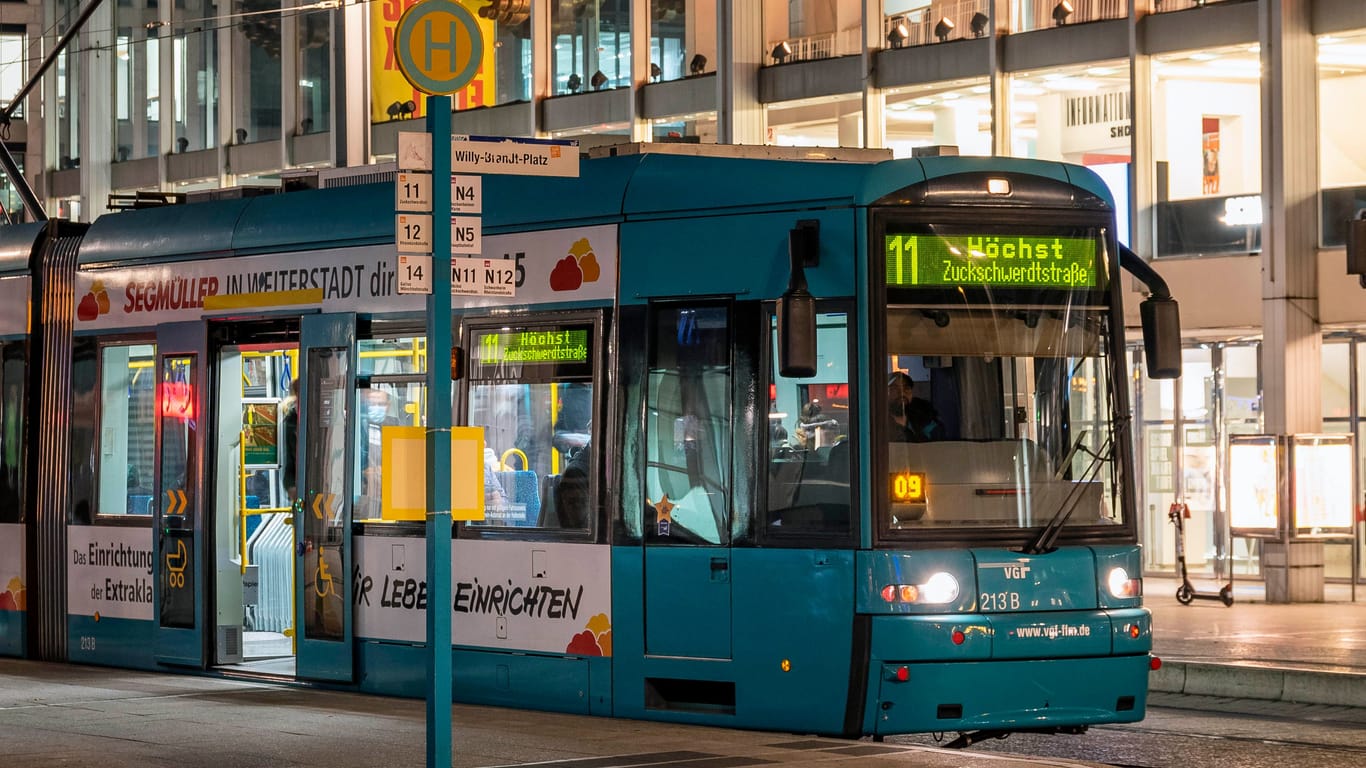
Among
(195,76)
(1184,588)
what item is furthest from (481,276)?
(195,76)

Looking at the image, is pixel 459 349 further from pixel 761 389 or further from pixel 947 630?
pixel 947 630

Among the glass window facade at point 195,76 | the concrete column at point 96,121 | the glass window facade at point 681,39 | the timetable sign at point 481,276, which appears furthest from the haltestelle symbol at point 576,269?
the concrete column at point 96,121

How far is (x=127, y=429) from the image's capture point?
1496 cm

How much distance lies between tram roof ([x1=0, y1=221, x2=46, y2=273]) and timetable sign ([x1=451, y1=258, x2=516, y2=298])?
8.01 meters

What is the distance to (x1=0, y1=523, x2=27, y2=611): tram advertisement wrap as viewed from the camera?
51.5 ft

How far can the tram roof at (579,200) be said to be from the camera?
10.6 m

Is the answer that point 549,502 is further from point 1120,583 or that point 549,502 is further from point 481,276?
point 1120,583

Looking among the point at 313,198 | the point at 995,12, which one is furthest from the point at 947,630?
the point at 995,12

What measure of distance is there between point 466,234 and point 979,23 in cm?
1664

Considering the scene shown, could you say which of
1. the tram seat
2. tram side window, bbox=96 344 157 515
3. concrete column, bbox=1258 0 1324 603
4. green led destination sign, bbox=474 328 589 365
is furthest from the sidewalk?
tram side window, bbox=96 344 157 515

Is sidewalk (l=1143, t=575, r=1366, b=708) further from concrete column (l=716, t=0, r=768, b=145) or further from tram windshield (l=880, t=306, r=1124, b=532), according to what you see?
concrete column (l=716, t=0, r=768, b=145)

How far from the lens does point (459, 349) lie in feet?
40.1

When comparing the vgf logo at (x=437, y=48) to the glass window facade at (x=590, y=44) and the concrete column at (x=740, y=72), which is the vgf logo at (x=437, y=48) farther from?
the glass window facade at (x=590, y=44)

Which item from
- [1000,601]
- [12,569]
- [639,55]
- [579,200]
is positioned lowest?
[12,569]
